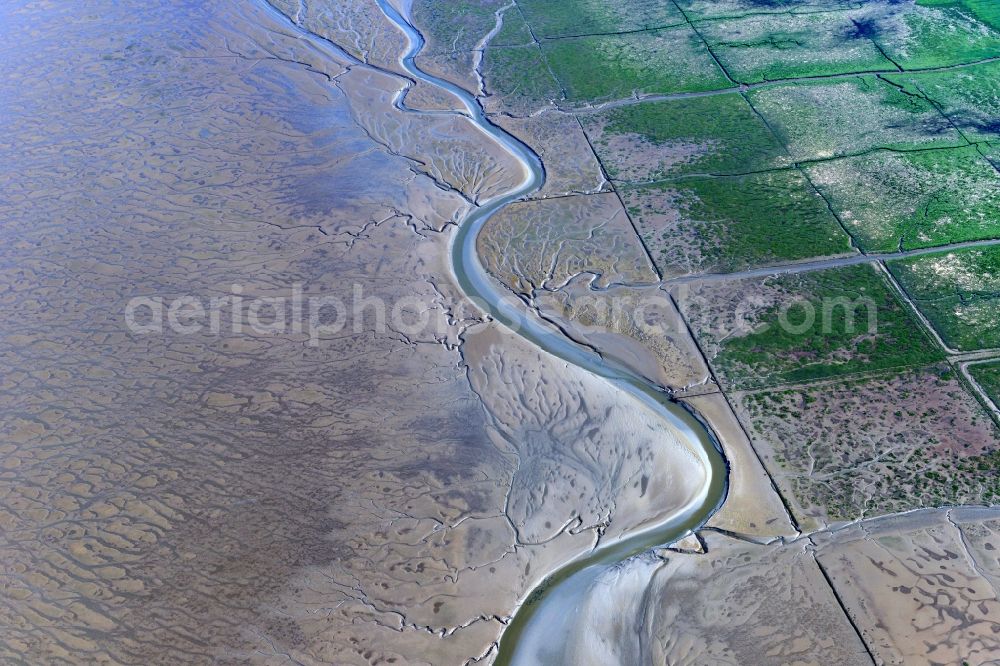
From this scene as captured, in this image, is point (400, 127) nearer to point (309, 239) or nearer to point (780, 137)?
point (309, 239)

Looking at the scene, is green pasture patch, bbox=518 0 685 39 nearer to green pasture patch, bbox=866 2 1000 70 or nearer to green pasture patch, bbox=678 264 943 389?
green pasture patch, bbox=866 2 1000 70

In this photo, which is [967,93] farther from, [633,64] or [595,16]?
[595,16]

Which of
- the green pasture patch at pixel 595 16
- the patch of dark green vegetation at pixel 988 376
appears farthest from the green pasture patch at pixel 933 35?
the patch of dark green vegetation at pixel 988 376

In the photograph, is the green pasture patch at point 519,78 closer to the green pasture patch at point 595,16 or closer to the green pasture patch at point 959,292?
the green pasture patch at point 595,16

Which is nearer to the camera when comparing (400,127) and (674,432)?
(674,432)

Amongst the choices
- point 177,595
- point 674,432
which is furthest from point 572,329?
point 177,595

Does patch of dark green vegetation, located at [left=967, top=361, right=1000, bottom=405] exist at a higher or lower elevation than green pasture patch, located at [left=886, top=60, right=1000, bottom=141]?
lower

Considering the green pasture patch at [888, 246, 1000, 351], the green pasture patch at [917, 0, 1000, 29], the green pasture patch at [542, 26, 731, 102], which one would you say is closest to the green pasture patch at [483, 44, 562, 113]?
the green pasture patch at [542, 26, 731, 102]
